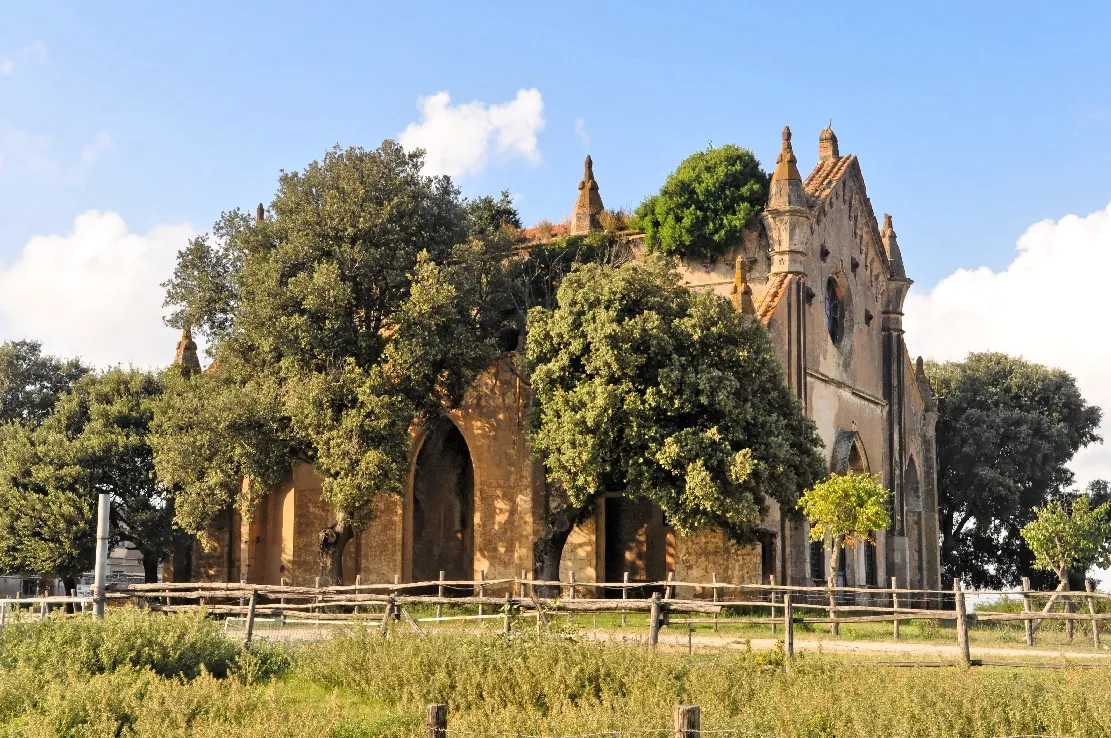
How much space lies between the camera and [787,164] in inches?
1387

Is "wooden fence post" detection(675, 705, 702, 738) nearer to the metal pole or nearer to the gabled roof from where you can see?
the metal pole

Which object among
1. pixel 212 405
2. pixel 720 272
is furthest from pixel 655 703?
pixel 720 272

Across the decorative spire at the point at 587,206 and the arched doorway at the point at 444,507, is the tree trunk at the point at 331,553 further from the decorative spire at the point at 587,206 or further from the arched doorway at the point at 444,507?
the decorative spire at the point at 587,206

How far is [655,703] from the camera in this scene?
14.2m

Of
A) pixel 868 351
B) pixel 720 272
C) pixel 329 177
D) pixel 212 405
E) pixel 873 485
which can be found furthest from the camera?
pixel 868 351

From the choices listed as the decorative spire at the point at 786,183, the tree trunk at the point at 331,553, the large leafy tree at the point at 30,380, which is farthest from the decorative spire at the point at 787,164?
the large leafy tree at the point at 30,380

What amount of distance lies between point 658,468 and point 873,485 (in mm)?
4896

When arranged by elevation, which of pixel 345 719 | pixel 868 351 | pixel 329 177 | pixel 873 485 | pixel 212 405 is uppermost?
pixel 329 177

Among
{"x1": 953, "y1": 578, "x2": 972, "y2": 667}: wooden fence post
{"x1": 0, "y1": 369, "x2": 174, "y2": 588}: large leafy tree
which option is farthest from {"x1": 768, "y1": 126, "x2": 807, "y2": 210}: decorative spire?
{"x1": 0, "y1": 369, "x2": 174, "y2": 588}: large leafy tree

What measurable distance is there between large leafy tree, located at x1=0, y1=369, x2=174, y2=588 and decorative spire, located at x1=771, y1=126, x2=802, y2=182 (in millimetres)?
19294

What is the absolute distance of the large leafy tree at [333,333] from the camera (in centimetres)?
2997

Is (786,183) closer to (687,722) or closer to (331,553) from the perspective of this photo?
(331,553)

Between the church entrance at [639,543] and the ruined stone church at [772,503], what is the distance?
0.04 metres

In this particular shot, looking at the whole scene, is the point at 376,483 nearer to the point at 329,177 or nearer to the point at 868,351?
the point at 329,177
